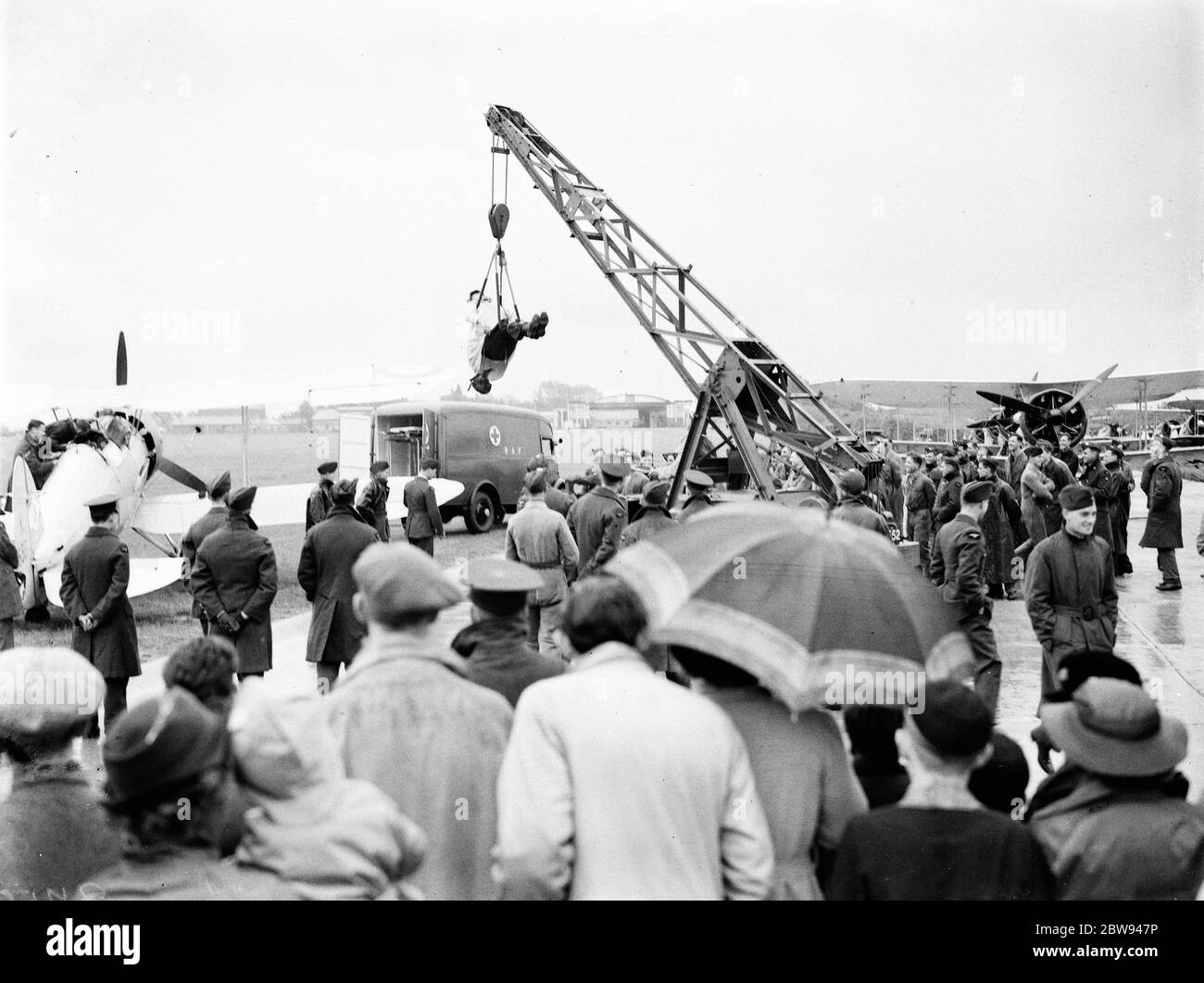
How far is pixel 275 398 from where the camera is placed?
17359mm

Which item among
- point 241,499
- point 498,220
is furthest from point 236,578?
point 498,220

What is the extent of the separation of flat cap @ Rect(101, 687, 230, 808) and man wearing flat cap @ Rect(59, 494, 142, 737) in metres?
4.68

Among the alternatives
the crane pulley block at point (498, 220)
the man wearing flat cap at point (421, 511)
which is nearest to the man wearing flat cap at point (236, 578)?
the man wearing flat cap at point (421, 511)

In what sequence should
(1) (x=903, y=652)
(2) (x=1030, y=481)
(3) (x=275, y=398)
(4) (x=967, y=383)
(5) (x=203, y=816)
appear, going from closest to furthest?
1. (5) (x=203, y=816)
2. (1) (x=903, y=652)
3. (2) (x=1030, y=481)
4. (3) (x=275, y=398)
5. (4) (x=967, y=383)

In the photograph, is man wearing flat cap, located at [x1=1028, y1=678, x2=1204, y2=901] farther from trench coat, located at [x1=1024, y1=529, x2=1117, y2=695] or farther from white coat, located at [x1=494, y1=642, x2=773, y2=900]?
trench coat, located at [x1=1024, y1=529, x2=1117, y2=695]

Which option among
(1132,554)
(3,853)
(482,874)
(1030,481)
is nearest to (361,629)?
(3,853)

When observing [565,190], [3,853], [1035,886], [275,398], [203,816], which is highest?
[565,190]

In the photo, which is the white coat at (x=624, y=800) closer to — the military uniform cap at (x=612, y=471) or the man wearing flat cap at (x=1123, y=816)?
the man wearing flat cap at (x=1123, y=816)

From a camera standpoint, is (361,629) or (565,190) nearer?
(361,629)

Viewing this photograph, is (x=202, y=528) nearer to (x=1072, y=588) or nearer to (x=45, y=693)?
(x=45, y=693)

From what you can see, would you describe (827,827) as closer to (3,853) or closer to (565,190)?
(3,853)

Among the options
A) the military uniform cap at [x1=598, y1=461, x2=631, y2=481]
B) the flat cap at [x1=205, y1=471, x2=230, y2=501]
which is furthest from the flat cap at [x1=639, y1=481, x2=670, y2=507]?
the flat cap at [x1=205, y1=471, x2=230, y2=501]

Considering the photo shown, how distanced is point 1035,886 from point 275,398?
52.8 feet
